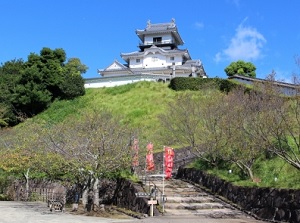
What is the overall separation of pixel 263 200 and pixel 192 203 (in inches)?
117

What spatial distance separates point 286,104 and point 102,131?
6906mm

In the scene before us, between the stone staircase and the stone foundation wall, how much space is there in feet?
1.34

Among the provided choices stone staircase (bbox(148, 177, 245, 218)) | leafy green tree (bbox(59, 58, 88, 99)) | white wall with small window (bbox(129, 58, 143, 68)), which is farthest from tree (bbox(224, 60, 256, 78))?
stone staircase (bbox(148, 177, 245, 218))

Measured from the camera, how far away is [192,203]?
14484mm

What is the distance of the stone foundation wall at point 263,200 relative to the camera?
37.2ft

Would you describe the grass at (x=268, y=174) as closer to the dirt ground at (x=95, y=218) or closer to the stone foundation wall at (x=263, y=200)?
the stone foundation wall at (x=263, y=200)

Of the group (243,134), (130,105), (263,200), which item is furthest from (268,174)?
(130,105)

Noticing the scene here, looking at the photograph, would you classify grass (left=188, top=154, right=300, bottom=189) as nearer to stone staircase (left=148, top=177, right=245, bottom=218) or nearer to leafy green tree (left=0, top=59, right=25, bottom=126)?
stone staircase (left=148, top=177, right=245, bottom=218)

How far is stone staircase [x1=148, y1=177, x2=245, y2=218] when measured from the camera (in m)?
13.2

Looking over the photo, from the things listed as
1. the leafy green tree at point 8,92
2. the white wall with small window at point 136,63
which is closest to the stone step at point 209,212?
the leafy green tree at point 8,92

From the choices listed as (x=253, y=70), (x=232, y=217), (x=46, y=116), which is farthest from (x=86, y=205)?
(x=253, y=70)

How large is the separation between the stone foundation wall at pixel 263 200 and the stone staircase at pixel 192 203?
41cm

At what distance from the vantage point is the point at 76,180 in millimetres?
14992

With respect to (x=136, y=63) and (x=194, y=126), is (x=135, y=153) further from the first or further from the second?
(x=136, y=63)
